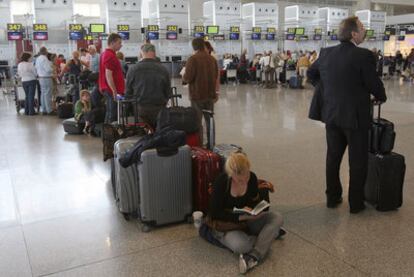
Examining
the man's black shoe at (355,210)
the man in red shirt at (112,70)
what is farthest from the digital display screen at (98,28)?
the man's black shoe at (355,210)

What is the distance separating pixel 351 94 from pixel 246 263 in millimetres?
1762

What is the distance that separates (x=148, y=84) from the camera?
4.91m

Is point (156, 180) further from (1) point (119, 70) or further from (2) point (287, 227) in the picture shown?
(1) point (119, 70)

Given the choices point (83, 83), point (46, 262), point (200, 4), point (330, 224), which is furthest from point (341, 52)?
point (200, 4)

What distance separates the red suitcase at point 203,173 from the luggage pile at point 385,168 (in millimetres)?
1507

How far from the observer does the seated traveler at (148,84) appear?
16.0ft

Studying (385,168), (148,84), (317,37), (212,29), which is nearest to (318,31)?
(317,37)

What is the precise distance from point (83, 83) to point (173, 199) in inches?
267

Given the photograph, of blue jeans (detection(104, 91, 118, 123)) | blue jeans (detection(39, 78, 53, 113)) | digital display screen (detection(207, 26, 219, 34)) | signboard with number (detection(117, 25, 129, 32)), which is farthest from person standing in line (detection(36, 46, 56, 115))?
digital display screen (detection(207, 26, 219, 34))

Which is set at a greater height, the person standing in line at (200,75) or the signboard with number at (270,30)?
the signboard with number at (270,30)

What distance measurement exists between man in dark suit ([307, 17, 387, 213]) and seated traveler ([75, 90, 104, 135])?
491 cm

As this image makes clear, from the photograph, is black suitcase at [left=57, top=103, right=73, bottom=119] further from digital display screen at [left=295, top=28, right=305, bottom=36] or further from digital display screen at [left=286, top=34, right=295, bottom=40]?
digital display screen at [left=295, top=28, right=305, bottom=36]

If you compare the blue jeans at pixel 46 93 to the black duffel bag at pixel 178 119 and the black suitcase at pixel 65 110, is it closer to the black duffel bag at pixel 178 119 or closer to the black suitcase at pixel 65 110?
the black suitcase at pixel 65 110

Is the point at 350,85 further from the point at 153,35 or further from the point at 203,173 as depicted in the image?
the point at 153,35
